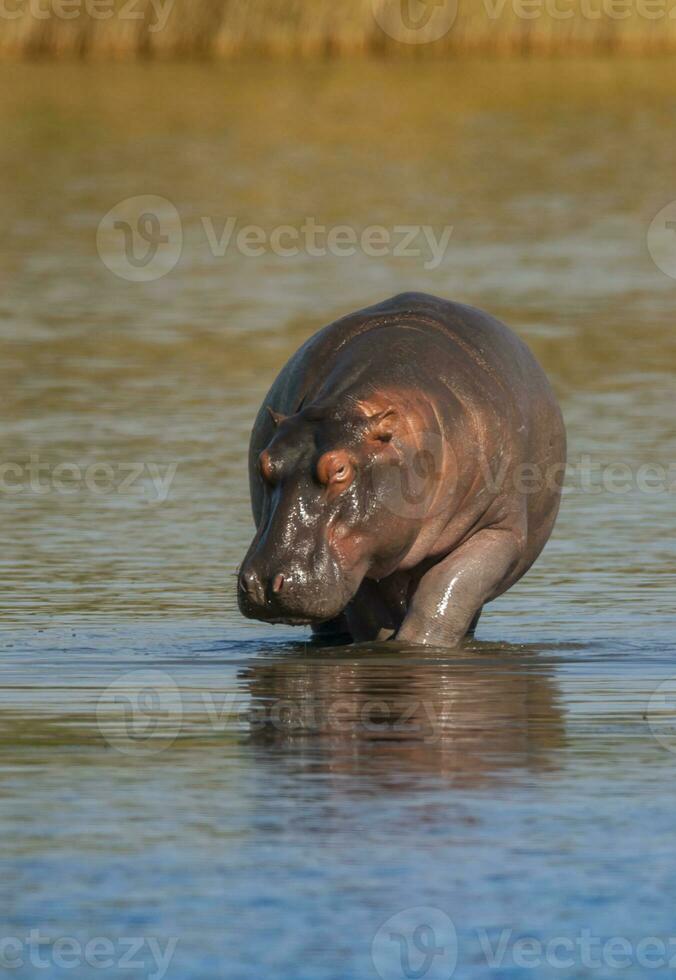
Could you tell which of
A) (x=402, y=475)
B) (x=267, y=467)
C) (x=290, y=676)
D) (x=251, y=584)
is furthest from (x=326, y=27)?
(x=251, y=584)

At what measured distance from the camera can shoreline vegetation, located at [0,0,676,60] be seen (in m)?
31.2

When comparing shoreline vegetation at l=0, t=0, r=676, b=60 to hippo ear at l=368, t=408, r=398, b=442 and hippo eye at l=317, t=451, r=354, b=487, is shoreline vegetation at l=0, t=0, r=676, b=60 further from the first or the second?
hippo eye at l=317, t=451, r=354, b=487

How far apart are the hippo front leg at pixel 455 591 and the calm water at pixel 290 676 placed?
134mm

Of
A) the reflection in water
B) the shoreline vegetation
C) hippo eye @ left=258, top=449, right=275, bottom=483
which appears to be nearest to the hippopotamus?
hippo eye @ left=258, top=449, right=275, bottom=483

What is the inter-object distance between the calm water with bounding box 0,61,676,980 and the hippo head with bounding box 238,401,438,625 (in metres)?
0.31

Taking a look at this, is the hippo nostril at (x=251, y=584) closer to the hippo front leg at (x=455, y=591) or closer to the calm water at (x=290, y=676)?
the calm water at (x=290, y=676)

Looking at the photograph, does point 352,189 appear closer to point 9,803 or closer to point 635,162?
point 635,162

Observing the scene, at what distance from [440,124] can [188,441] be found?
15533 millimetres

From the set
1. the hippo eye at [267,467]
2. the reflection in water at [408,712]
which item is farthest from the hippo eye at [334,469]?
the reflection in water at [408,712]

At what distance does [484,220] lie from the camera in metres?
21.0

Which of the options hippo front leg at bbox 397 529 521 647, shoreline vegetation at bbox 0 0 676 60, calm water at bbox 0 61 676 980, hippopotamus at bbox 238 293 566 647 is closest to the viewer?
calm water at bbox 0 61 676 980

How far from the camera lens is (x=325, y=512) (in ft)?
24.2

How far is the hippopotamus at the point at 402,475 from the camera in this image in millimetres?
7332

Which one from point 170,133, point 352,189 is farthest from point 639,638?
point 170,133
